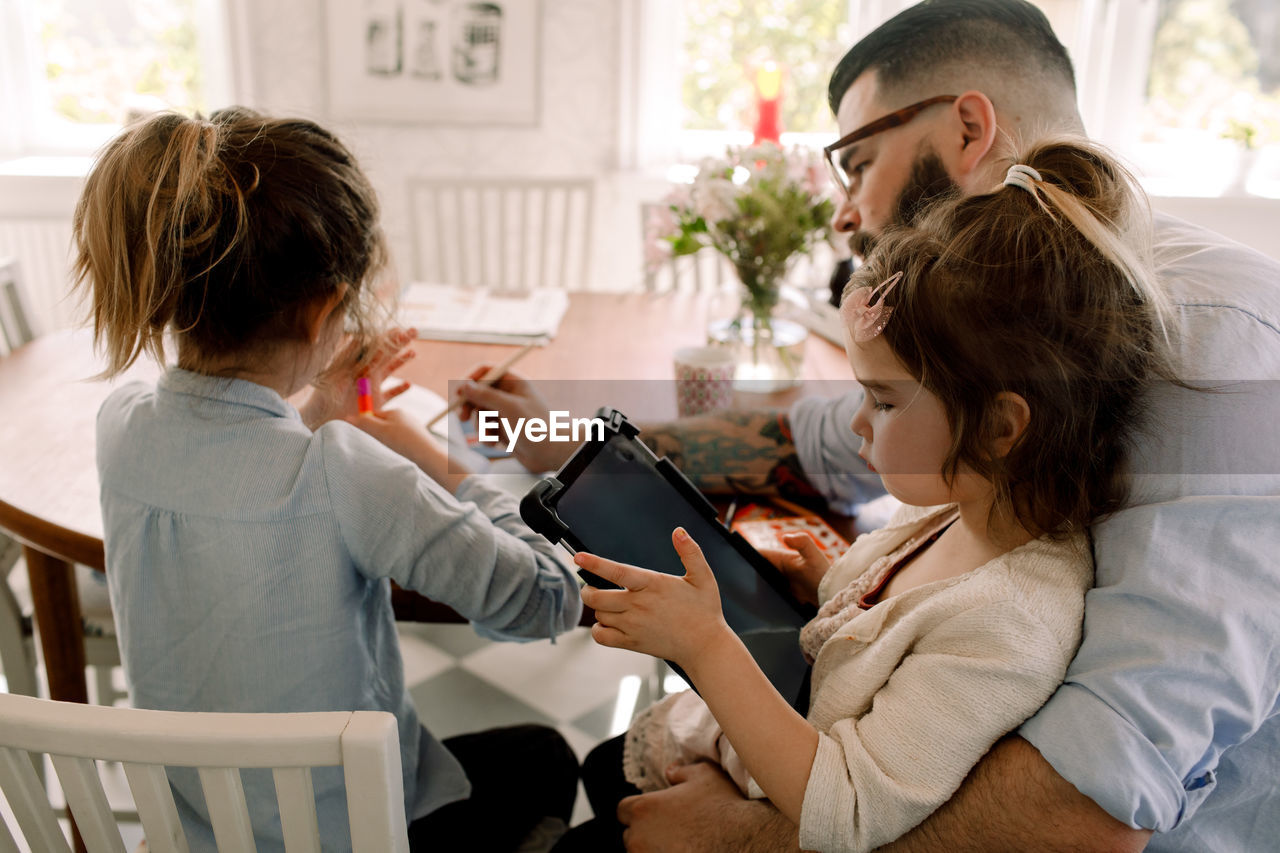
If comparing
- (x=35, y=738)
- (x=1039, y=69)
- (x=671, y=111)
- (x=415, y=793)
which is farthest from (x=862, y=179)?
(x=671, y=111)

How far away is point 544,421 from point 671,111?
2.35m

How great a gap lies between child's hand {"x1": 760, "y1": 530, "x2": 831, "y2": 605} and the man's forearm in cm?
35

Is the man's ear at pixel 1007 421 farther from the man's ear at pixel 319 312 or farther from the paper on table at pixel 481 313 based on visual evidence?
the paper on table at pixel 481 313

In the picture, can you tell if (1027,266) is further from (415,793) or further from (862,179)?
(415,793)

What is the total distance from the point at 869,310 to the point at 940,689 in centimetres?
30

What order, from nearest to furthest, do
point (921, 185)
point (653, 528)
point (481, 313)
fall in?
point (653, 528)
point (921, 185)
point (481, 313)

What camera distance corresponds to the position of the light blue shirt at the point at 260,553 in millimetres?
818

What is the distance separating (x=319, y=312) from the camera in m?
0.90

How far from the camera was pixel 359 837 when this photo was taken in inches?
23.8

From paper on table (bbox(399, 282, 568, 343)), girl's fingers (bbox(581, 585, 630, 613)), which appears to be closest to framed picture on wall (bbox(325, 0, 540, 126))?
paper on table (bbox(399, 282, 568, 343))

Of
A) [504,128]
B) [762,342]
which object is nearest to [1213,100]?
[504,128]

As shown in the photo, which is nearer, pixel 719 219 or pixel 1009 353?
pixel 1009 353

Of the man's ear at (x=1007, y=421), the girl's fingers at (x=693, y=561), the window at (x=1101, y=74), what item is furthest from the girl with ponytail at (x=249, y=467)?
the window at (x=1101, y=74)

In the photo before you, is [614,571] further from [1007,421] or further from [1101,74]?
[1101,74]
